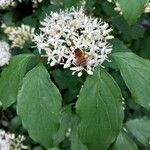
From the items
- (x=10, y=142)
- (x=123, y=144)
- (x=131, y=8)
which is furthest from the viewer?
(x=10, y=142)

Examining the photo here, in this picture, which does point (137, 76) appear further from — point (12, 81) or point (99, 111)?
point (12, 81)

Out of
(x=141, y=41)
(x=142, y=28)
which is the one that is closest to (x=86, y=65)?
(x=142, y=28)

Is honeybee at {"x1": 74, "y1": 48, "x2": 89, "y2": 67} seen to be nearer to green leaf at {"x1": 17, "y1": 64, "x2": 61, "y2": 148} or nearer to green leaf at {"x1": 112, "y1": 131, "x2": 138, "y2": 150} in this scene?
green leaf at {"x1": 17, "y1": 64, "x2": 61, "y2": 148}

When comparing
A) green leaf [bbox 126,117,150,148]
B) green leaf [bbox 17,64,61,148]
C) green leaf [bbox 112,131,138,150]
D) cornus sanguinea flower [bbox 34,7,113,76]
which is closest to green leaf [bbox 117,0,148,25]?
cornus sanguinea flower [bbox 34,7,113,76]

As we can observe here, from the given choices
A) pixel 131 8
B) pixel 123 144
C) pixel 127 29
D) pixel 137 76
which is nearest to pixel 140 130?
pixel 123 144

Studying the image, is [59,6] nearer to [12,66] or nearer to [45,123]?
[12,66]

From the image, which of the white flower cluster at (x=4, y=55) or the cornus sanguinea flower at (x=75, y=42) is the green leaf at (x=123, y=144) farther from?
the white flower cluster at (x=4, y=55)

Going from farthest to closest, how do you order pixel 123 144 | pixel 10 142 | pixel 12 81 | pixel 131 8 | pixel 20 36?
pixel 20 36, pixel 10 142, pixel 123 144, pixel 12 81, pixel 131 8

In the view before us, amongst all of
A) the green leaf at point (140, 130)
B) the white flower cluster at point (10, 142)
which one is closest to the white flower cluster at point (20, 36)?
the white flower cluster at point (10, 142)
